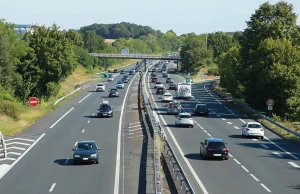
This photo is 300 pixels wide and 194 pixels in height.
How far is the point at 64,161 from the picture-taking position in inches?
1309

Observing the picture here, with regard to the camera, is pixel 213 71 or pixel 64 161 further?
pixel 213 71

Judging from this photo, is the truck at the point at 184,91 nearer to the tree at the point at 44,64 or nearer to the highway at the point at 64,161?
the tree at the point at 44,64

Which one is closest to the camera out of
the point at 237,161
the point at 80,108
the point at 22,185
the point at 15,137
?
A: the point at 22,185

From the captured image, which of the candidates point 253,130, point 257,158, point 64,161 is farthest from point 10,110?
A: point 257,158

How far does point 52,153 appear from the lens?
119ft

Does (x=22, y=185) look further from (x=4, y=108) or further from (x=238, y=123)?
(x=238, y=123)

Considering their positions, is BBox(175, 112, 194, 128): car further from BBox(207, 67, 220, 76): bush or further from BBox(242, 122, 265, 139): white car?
BBox(207, 67, 220, 76): bush

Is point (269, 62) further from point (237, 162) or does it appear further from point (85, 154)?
point (85, 154)

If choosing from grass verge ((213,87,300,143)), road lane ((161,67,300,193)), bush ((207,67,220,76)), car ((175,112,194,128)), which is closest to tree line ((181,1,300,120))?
grass verge ((213,87,300,143))

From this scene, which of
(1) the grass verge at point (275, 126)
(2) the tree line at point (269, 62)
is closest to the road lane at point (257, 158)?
(1) the grass verge at point (275, 126)

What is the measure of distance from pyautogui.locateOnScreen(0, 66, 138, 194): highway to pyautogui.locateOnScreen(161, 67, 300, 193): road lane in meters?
7.68

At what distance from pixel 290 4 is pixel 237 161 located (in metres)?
50.5

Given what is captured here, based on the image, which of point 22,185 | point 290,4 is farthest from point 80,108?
point 22,185

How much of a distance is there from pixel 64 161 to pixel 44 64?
47821mm
